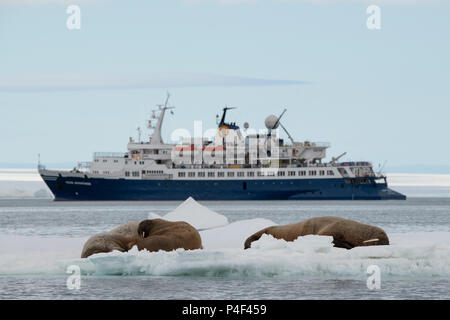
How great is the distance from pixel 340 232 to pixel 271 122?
77.1 meters

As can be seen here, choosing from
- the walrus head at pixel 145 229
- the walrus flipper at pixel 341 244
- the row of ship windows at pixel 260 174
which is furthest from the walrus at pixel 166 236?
the row of ship windows at pixel 260 174

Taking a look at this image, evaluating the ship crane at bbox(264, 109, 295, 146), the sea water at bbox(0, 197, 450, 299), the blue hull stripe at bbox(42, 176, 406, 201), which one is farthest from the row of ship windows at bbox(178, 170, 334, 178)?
the sea water at bbox(0, 197, 450, 299)

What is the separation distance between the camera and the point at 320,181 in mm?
88062

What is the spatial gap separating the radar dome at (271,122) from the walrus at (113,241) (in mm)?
76042

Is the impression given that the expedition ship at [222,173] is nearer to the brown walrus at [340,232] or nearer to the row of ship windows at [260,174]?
the row of ship windows at [260,174]

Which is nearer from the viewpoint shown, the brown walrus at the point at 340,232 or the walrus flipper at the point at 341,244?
the walrus flipper at the point at 341,244

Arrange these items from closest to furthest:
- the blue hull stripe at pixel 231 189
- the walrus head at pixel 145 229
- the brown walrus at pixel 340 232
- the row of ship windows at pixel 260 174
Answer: the brown walrus at pixel 340 232, the walrus head at pixel 145 229, the blue hull stripe at pixel 231 189, the row of ship windows at pixel 260 174

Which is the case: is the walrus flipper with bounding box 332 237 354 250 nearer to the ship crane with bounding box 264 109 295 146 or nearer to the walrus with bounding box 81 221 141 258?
the walrus with bounding box 81 221 141 258

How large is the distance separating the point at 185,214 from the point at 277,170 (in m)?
60.7

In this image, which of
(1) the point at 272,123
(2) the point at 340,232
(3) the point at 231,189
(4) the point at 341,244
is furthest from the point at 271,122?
(4) the point at 341,244

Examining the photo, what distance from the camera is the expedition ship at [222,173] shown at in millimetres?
89000
